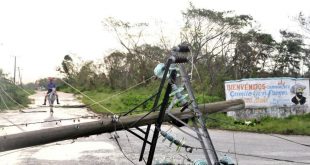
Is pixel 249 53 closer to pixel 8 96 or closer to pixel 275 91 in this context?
pixel 275 91

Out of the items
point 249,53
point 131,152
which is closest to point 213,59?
point 249,53

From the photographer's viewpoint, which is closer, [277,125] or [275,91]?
[277,125]

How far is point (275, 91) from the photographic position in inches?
900

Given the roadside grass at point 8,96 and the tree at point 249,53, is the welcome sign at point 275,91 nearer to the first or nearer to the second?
the roadside grass at point 8,96

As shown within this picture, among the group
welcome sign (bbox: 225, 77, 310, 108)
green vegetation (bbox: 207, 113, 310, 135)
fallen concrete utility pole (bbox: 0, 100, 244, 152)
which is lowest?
green vegetation (bbox: 207, 113, 310, 135)

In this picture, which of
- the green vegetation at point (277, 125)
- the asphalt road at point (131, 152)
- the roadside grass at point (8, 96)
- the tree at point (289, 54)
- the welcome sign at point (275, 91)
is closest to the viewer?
the roadside grass at point (8, 96)

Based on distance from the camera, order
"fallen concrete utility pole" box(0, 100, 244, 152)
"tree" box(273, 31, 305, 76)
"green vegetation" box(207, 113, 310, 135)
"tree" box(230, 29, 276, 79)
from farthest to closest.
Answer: "tree" box(273, 31, 305, 76)
"tree" box(230, 29, 276, 79)
"green vegetation" box(207, 113, 310, 135)
"fallen concrete utility pole" box(0, 100, 244, 152)

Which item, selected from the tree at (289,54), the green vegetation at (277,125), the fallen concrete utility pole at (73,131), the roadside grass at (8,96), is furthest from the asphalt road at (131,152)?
the tree at (289,54)

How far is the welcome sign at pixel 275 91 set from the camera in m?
22.6

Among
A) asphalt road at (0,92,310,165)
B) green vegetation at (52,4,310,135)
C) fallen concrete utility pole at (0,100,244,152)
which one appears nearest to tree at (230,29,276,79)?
green vegetation at (52,4,310,135)

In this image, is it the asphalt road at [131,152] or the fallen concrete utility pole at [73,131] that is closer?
the fallen concrete utility pole at [73,131]

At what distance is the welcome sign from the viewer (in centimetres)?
2259

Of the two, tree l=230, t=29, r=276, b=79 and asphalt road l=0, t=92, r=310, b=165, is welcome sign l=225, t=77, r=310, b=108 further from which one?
tree l=230, t=29, r=276, b=79

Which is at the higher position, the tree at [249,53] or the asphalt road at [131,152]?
the tree at [249,53]
